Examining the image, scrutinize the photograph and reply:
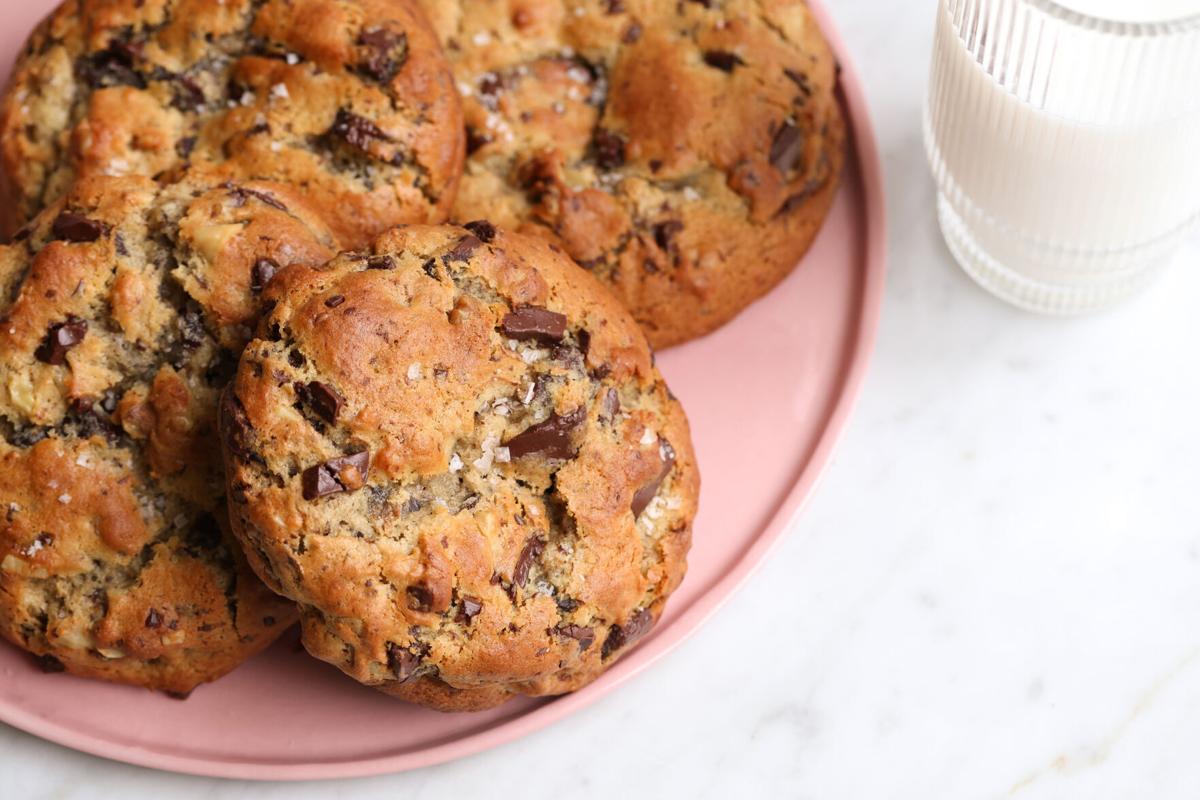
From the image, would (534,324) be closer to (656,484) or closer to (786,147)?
(656,484)

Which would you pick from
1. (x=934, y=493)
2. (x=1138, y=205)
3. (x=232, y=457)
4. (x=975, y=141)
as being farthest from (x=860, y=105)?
(x=232, y=457)

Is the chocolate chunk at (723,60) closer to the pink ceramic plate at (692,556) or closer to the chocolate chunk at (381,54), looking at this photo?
the pink ceramic plate at (692,556)

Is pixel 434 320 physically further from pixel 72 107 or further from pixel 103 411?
pixel 72 107

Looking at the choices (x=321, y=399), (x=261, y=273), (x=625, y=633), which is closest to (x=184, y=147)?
(x=261, y=273)

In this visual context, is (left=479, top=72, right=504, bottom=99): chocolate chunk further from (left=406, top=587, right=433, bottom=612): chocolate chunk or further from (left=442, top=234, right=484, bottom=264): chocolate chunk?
(left=406, top=587, right=433, bottom=612): chocolate chunk

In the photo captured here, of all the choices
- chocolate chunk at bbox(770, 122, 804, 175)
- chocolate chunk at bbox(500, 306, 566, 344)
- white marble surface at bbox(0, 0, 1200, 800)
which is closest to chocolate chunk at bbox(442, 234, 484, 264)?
chocolate chunk at bbox(500, 306, 566, 344)
